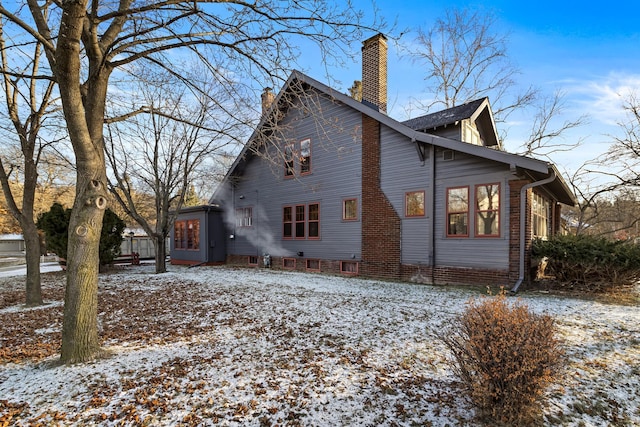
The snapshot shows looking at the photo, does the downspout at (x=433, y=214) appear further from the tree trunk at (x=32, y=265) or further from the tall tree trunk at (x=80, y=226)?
the tree trunk at (x=32, y=265)

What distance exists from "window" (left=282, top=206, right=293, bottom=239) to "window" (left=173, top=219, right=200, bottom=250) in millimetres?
6114

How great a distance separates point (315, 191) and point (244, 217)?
212 inches

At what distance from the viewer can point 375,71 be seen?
1270 cm

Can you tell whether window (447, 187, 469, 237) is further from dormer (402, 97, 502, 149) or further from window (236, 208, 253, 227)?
window (236, 208, 253, 227)

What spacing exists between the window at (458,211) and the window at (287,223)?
7204 mm

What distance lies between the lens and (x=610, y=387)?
360cm

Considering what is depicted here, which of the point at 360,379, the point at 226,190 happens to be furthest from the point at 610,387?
the point at 226,190

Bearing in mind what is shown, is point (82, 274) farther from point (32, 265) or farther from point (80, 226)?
point (32, 265)

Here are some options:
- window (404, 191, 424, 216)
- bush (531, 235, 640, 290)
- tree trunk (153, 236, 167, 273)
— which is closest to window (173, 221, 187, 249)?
tree trunk (153, 236, 167, 273)

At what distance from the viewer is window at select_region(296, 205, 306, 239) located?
14.5 metres

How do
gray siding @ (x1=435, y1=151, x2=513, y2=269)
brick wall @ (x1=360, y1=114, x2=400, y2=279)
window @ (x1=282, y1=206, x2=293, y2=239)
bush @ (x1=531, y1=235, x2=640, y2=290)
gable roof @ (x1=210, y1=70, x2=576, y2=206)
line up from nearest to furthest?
gable roof @ (x1=210, y1=70, x2=576, y2=206) → bush @ (x1=531, y1=235, x2=640, y2=290) → gray siding @ (x1=435, y1=151, x2=513, y2=269) → brick wall @ (x1=360, y1=114, x2=400, y2=279) → window @ (x1=282, y1=206, x2=293, y2=239)

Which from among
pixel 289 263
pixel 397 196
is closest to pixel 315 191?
pixel 289 263

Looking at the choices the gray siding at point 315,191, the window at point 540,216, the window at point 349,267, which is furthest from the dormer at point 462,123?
the window at point 349,267

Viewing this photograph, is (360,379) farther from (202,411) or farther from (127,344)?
(127,344)
